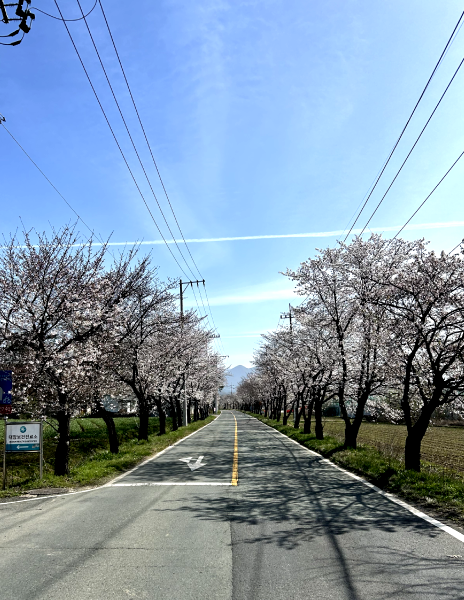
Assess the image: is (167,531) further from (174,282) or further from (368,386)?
(174,282)

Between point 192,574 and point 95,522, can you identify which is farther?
point 95,522

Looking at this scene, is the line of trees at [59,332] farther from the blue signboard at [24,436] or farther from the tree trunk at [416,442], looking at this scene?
the tree trunk at [416,442]

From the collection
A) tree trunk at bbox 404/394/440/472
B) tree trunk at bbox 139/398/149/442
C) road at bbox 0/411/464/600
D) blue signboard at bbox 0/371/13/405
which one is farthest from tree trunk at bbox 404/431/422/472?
tree trunk at bbox 139/398/149/442

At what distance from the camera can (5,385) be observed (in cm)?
1080

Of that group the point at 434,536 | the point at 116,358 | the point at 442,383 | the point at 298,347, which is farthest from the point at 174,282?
the point at 434,536

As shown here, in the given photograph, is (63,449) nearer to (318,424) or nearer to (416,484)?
(416,484)

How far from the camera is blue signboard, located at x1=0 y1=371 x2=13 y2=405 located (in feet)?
35.4

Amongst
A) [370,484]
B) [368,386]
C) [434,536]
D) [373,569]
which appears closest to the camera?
[373,569]

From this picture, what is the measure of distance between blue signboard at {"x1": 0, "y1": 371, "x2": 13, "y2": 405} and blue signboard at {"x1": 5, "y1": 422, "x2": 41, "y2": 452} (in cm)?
103

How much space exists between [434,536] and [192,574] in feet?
11.9

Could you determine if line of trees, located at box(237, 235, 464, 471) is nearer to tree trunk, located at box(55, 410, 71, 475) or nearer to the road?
the road

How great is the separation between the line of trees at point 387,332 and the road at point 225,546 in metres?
3.94

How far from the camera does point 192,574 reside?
15.9 feet

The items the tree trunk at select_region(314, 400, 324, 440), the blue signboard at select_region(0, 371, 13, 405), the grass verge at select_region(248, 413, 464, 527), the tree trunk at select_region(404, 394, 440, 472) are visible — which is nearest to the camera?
the grass verge at select_region(248, 413, 464, 527)
